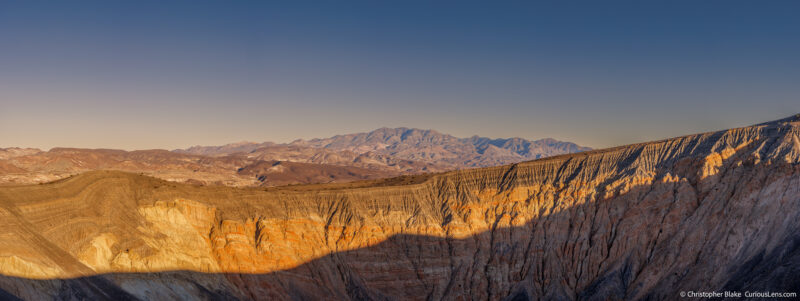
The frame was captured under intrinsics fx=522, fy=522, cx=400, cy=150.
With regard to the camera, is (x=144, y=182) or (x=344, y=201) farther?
(x=344, y=201)

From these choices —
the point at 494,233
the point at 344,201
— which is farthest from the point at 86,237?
the point at 494,233

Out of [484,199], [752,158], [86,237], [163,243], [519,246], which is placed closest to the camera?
[86,237]

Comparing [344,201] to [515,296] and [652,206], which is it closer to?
[515,296]

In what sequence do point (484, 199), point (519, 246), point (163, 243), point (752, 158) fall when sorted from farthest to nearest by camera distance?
1. point (484, 199)
2. point (519, 246)
3. point (752, 158)
4. point (163, 243)

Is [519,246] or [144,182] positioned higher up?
[144,182]

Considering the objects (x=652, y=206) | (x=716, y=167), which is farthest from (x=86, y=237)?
(x=716, y=167)

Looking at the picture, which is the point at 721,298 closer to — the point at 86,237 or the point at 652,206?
the point at 652,206

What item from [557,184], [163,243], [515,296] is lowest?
[515,296]
